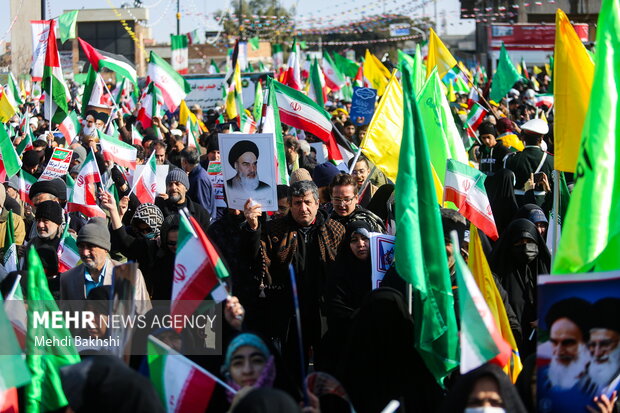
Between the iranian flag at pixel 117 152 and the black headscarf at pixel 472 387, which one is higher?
the iranian flag at pixel 117 152

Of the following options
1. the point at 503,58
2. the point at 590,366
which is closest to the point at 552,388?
the point at 590,366

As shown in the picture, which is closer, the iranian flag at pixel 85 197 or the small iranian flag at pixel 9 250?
the small iranian flag at pixel 9 250

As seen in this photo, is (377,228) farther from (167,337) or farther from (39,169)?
(39,169)

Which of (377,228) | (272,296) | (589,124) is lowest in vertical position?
(272,296)

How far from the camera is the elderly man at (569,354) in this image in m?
3.94

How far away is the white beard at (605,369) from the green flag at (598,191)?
0.44m

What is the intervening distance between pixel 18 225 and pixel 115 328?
3.48 m

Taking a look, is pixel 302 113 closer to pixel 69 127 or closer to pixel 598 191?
pixel 69 127

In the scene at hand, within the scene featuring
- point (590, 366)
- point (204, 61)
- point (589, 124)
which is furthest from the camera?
point (204, 61)

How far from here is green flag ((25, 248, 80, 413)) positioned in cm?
438

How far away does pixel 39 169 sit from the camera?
1144cm

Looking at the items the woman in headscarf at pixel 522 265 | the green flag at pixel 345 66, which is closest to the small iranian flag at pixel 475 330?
the woman in headscarf at pixel 522 265

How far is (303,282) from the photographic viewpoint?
6434 millimetres

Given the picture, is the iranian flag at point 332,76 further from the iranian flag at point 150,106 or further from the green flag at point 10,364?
the green flag at point 10,364
